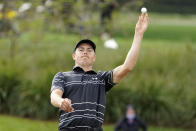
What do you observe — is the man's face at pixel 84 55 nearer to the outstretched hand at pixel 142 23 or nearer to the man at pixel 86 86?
the man at pixel 86 86

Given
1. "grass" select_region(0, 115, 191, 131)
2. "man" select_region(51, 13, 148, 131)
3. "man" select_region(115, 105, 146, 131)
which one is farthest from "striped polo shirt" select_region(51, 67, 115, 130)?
"grass" select_region(0, 115, 191, 131)

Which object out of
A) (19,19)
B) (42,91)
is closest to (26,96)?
(42,91)

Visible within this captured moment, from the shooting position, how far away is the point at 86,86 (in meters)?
4.98

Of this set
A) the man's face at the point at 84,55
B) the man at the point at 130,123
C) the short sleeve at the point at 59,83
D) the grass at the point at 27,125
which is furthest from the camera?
the grass at the point at 27,125

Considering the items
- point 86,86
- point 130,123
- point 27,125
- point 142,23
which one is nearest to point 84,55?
point 86,86

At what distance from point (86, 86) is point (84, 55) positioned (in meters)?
0.29

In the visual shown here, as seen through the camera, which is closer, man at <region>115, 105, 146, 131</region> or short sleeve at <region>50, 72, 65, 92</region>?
short sleeve at <region>50, 72, 65, 92</region>

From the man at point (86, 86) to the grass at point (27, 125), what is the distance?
802 cm

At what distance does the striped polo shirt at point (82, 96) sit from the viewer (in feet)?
16.1

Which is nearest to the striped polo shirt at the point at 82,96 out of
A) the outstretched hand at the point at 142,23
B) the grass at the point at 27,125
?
the outstretched hand at the point at 142,23

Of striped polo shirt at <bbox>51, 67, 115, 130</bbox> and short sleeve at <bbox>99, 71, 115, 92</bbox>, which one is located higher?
short sleeve at <bbox>99, 71, 115, 92</bbox>

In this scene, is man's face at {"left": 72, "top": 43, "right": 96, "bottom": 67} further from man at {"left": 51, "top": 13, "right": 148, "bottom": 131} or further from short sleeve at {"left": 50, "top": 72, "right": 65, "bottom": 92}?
short sleeve at {"left": 50, "top": 72, "right": 65, "bottom": 92}

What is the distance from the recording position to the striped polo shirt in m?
4.91

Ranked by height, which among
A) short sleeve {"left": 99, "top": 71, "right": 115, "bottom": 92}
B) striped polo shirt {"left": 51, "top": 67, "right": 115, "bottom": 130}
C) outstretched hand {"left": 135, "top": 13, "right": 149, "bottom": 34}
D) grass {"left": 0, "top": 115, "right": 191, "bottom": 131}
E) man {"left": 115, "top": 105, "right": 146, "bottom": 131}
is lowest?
striped polo shirt {"left": 51, "top": 67, "right": 115, "bottom": 130}
